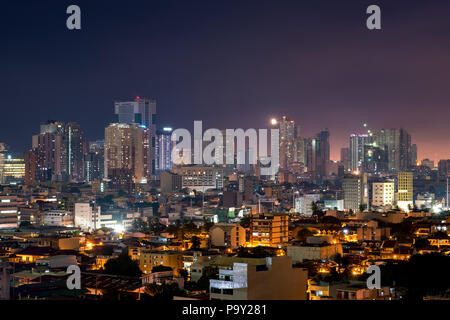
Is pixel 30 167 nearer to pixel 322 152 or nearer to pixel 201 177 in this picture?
pixel 201 177

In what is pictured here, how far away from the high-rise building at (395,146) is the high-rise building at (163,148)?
58.1 feet

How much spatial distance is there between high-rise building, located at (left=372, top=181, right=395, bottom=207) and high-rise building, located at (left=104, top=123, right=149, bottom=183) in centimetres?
1867

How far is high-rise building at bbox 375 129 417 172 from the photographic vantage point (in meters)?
49.2

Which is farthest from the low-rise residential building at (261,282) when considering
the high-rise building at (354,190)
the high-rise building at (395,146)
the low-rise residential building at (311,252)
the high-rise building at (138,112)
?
the high-rise building at (138,112)

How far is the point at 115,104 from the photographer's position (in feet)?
195

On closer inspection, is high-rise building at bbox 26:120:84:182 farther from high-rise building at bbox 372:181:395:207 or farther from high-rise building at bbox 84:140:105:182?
high-rise building at bbox 372:181:395:207

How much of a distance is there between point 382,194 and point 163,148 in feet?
95.7

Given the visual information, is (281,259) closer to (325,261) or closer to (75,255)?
(325,261)

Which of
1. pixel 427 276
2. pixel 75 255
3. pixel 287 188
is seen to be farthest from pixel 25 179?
pixel 427 276

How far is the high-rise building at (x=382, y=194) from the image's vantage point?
32625 mm

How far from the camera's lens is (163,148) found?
194 feet

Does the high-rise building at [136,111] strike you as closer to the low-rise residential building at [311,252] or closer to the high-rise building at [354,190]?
the high-rise building at [354,190]

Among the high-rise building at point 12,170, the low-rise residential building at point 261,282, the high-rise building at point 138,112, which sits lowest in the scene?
the low-rise residential building at point 261,282

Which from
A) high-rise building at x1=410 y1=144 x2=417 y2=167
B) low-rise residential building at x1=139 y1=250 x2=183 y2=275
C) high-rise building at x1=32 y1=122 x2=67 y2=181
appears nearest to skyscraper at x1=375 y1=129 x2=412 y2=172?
high-rise building at x1=410 y1=144 x2=417 y2=167
